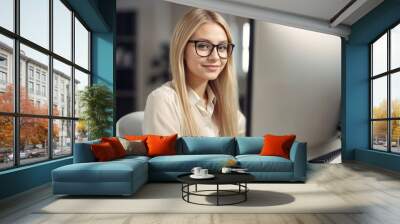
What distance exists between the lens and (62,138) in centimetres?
674

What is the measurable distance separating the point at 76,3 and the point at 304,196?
4.94 metres

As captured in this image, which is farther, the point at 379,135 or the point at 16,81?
the point at 379,135

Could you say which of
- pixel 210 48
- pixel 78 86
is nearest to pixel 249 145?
pixel 210 48

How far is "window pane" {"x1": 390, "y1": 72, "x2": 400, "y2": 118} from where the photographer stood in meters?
7.83

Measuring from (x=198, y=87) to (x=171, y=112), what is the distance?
2.44 feet

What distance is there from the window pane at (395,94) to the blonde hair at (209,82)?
3.20 metres

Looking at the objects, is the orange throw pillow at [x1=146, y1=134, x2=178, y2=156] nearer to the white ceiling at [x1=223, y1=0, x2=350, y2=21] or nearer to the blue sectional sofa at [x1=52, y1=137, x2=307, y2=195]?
the blue sectional sofa at [x1=52, y1=137, x2=307, y2=195]

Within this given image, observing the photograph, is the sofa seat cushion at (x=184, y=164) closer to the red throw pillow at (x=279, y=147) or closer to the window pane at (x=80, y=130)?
the red throw pillow at (x=279, y=147)

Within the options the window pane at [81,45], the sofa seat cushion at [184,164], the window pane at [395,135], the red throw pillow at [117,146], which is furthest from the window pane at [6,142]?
the window pane at [395,135]

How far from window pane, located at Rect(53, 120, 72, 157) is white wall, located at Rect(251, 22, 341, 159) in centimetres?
363

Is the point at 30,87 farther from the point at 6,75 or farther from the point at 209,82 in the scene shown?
the point at 209,82

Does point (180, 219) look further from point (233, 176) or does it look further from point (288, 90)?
point (288, 90)

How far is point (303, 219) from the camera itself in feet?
11.7

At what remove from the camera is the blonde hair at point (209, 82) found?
7707mm
